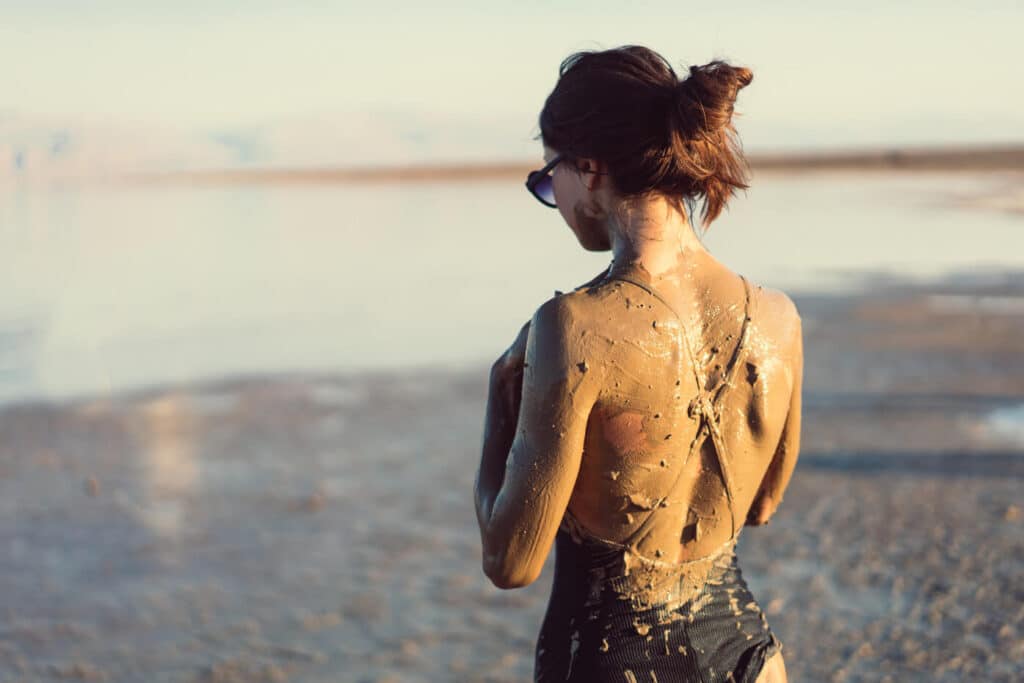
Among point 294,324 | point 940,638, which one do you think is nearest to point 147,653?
point 940,638

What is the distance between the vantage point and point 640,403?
186cm

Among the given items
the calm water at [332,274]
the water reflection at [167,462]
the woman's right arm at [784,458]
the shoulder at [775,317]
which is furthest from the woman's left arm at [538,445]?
the calm water at [332,274]

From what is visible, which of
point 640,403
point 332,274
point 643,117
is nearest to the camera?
point 643,117

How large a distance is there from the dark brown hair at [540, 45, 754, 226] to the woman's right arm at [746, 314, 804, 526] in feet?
1.37

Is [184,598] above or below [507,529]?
below

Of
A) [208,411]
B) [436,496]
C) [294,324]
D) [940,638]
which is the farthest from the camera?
[294,324]

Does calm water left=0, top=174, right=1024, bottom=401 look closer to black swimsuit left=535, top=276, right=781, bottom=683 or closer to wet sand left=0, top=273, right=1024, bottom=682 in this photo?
wet sand left=0, top=273, right=1024, bottom=682

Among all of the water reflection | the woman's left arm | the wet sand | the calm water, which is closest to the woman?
the woman's left arm

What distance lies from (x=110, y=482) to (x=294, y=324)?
6.92 meters

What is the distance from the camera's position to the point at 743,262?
20219 mm

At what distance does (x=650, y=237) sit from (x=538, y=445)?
394 mm

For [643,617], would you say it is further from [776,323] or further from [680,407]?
[776,323]

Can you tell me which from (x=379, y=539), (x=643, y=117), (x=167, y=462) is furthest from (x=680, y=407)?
(x=167, y=462)

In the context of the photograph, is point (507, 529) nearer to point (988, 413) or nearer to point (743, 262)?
point (988, 413)
